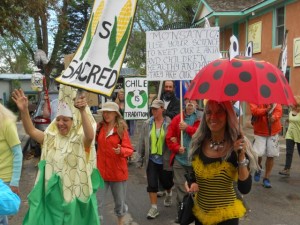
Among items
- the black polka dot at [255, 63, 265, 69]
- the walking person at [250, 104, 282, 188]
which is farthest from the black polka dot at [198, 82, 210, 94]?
the walking person at [250, 104, 282, 188]

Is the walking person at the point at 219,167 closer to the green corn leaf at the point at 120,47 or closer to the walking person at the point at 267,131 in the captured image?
the green corn leaf at the point at 120,47

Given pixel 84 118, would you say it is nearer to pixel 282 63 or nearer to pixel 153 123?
pixel 153 123

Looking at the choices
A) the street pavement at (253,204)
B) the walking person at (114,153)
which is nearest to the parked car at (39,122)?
the street pavement at (253,204)

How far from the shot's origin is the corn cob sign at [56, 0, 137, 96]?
3.27 metres

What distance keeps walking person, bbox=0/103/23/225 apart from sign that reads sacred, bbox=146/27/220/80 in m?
2.55

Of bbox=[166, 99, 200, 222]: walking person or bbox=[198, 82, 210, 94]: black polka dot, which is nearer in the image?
bbox=[198, 82, 210, 94]: black polka dot

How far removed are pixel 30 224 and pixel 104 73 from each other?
1481 mm

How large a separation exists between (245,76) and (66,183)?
6.16 ft

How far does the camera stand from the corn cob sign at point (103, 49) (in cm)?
327

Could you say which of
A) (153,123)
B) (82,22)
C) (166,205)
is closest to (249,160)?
(153,123)

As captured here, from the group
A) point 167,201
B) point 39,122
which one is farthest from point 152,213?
point 39,122

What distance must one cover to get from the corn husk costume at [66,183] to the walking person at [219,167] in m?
1.05

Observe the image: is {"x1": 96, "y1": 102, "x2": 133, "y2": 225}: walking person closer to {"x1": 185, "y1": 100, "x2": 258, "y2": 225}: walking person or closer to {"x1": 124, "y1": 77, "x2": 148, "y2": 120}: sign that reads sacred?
{"x1": 185, "y1": 100, "x2": 258, "y2": 225}: walking person

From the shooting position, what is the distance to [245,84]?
2816mm
